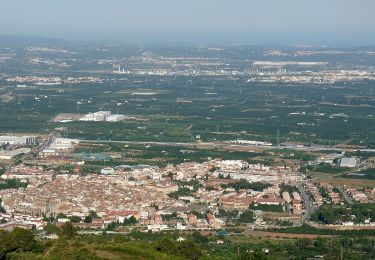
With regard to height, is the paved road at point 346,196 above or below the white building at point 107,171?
above

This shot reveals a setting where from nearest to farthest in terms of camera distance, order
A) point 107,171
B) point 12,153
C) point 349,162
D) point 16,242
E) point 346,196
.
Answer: point 16,242, point 346,196, point 107,171, point 349,162, point 12,153

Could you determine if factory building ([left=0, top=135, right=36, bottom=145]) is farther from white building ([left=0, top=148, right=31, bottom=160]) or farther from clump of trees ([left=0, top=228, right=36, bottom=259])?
clump of trees ([left=0, top=228, right=36, bottom=259])

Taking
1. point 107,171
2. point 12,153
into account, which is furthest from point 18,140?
point 107,171

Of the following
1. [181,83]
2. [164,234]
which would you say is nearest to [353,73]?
[181,83]

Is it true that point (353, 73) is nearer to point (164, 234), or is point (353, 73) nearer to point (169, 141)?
point (169, 141)

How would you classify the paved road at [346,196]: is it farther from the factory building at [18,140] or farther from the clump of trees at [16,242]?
the factory building at [18,140]

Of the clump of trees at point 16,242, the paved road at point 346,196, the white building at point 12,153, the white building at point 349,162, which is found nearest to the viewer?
the clump of trees at point 16,242

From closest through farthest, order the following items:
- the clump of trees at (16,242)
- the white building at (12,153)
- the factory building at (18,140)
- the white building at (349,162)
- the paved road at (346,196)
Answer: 1. the clump of trees at (16,242)
2. the paved road at (346,196)
3. the white building at (349,162)
4. the white building at (12,153)
5. the factory building at (18,140)

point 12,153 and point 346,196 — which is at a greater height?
point 346,196

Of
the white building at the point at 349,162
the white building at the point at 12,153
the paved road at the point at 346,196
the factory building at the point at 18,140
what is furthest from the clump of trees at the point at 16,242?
the factory building at the point at 18,140

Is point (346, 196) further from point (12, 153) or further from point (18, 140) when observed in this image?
point (18, 140)

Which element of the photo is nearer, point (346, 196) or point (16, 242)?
point (16, 242)
